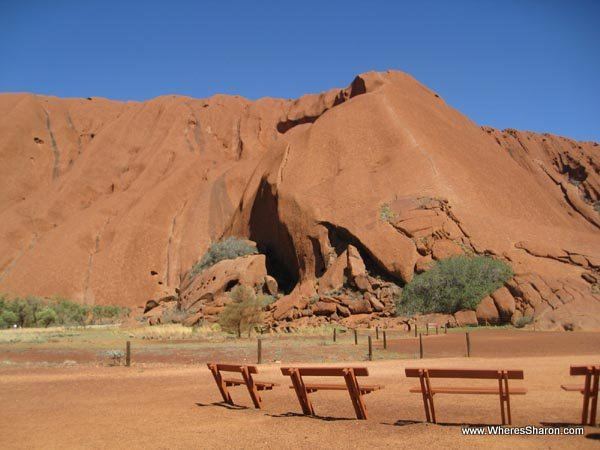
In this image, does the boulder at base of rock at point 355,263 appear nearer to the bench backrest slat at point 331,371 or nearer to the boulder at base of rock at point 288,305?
the boulder at base of rock at point 288,305

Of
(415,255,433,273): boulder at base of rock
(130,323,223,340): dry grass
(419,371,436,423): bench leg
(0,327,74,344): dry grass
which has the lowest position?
(0,327,74,344): dry grass

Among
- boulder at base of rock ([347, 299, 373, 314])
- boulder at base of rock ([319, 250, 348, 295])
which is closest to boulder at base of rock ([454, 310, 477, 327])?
boulder at base of rock ([347, 299, 373, 314])

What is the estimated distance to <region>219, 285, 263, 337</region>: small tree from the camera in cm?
3162

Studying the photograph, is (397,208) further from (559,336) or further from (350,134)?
(559,336)

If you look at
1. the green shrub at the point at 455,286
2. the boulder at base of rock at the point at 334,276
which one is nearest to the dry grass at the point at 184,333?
the boulder at base of rock at the point at 334,276

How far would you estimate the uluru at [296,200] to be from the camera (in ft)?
125

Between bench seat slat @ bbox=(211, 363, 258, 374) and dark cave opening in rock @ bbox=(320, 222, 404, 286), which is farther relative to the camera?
dark cave opening in rock @ bbox=(320, 222, 404, 286)

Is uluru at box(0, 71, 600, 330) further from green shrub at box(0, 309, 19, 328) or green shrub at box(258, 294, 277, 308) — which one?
green shrub at box(0, 309, 19, 328)

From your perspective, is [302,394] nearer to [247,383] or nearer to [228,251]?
[247,383]

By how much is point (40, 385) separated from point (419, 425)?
9.53 metres

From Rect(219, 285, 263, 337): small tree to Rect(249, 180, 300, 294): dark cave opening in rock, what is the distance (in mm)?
13233

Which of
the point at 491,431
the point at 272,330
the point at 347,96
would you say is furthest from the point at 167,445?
the point at 347,96

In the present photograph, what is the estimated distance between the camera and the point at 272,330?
36531 millimetres

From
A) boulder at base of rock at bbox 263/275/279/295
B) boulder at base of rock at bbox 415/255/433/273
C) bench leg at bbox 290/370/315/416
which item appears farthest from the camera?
boulder at base of rock at bbox 263/275/279/295
